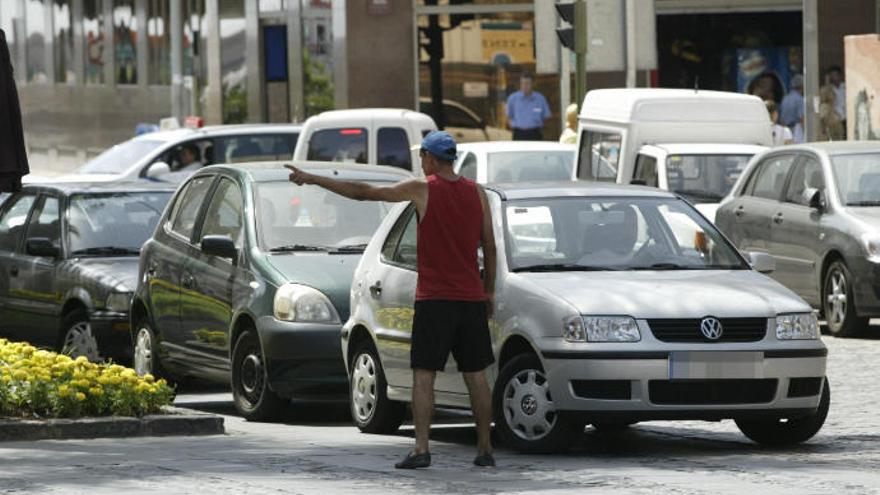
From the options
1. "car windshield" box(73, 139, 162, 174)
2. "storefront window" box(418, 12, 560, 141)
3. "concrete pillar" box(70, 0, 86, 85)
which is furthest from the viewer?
"concrete pillar" box(70, 0, 86, 85)

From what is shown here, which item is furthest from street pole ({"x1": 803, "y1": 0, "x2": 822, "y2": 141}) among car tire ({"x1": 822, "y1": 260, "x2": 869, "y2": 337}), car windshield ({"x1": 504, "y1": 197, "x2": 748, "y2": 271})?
car windshield ({"x1": 504, "y1": 197, "x2": 748, "y2": 271})

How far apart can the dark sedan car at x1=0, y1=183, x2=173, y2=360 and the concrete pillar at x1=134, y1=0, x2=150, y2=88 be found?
98.7 ft

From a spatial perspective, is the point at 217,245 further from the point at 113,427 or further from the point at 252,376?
the point at 113,427

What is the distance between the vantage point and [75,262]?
17.8m

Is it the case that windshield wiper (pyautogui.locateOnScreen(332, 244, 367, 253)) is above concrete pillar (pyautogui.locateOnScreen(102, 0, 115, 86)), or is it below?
below

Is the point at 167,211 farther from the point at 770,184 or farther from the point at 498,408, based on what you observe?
the point at 770,184

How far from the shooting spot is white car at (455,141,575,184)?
23359 mm

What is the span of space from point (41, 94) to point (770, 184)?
37.5m

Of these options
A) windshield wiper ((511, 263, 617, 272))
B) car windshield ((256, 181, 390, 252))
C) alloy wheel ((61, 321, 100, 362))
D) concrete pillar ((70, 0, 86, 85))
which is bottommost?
alloy wheel ((61, 321, 100, 362))

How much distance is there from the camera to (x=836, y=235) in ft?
63.0

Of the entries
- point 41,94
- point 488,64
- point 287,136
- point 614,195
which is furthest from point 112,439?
point 41,94

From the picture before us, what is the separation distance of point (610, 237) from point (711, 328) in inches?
48.0

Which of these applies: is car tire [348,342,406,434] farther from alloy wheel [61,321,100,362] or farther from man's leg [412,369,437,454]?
alloy wheel [61,321,100,362]

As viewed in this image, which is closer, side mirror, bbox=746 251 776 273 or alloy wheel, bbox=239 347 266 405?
side mirror, bbox=746 251 776 273
